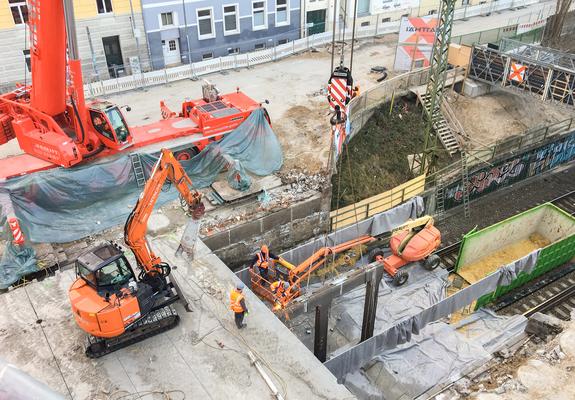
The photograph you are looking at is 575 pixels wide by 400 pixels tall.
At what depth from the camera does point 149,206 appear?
12.0 m

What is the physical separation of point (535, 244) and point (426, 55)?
12.5 meters

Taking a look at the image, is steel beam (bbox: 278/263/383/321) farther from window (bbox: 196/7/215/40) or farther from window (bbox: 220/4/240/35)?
window (bbox: 220/4/240/35)

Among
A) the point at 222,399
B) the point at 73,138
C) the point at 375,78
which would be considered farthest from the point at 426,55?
the point at 222,399

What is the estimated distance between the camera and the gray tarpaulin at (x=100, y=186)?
1619 centimetres

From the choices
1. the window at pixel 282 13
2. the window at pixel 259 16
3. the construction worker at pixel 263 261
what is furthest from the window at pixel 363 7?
the construction worker at pixel 263 261

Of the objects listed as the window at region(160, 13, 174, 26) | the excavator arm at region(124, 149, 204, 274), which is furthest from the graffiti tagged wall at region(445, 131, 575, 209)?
the window at region(160, 13, 174, 26)

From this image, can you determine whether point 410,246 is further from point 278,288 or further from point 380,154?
point 380,154

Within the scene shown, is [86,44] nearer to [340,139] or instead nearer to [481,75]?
[340,139]

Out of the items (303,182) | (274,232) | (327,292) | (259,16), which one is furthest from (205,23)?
(327,292)

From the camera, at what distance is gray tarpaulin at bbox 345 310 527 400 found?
13953mm

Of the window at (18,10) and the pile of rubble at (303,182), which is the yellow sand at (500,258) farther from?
the window at (18,10)

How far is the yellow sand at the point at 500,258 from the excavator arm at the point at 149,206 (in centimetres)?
1105

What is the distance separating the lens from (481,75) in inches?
1050

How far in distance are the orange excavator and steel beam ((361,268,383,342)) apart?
509 cm
